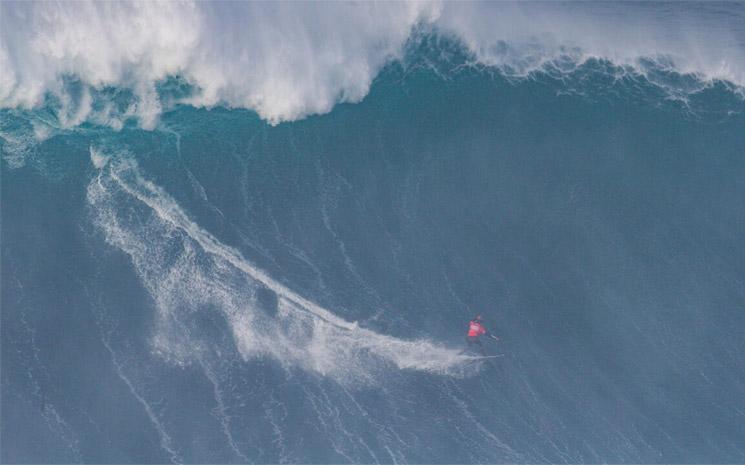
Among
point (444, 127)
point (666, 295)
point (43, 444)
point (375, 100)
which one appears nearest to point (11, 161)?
point (43, 444)

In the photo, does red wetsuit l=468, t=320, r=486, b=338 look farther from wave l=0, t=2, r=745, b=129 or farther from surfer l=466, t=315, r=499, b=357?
wave l=0, t=2, r=745, b=129

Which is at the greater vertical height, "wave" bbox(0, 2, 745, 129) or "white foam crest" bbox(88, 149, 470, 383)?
"wave" bbox(0, 2, 745, 129)

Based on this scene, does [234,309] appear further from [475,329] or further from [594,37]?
[594,37]

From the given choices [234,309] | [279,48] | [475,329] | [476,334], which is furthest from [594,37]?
[234,309]

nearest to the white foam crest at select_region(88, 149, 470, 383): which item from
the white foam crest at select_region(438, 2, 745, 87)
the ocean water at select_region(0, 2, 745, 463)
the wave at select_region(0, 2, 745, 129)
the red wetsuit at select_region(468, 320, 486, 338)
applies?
the ocean water at select_region(0, 2, 745, 463)

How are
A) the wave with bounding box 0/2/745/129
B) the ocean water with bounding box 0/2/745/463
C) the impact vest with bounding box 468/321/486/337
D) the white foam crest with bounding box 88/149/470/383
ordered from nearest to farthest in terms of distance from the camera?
the ocean water with bounding box 0/2/745/463, the white foam crest with bounding box 88/149/470/383, the impact vest with bounding box 468/321/486/337, the wave with bounding box 0/2/745/129

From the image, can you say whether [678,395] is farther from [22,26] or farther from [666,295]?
[22,26]
